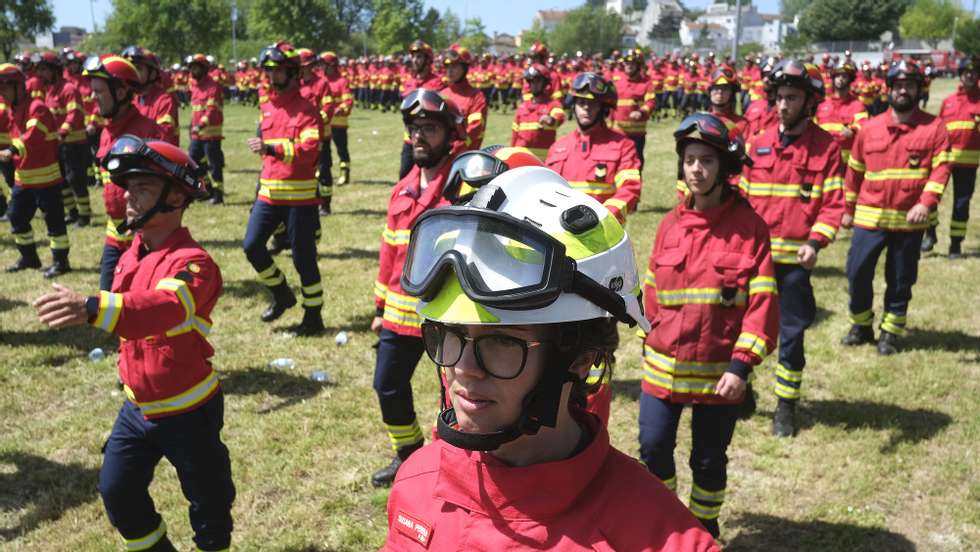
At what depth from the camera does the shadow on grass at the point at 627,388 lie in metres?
6.54

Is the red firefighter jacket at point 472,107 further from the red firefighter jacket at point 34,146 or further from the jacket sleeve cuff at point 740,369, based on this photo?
the jacket sleeve cuff at point 740,369

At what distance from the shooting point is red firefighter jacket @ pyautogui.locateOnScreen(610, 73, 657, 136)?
1445 centimetres

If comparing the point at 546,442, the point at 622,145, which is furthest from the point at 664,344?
the point at 622,145

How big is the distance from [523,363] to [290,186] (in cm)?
648

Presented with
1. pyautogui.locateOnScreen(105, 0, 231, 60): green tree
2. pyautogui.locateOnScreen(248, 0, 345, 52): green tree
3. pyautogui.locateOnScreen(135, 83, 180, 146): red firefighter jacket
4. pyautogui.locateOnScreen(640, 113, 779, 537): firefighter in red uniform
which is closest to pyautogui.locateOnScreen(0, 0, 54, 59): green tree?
pyautogui.locateOnScreen(105, 0, 231, 60): green tree

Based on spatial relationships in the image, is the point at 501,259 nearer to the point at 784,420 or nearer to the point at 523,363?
the point at 523,363

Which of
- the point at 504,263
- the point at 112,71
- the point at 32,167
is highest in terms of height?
the point at 112,71

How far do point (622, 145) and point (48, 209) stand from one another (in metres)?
7.10

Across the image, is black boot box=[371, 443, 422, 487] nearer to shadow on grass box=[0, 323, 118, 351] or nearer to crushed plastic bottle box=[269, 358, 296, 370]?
crushed plastic bottle box=[269, 358, 296, 370]

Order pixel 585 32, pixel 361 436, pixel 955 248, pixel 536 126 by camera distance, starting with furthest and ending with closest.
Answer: pixel 585 32, pixel 536 126, pixel 955 248, pixel 361 436

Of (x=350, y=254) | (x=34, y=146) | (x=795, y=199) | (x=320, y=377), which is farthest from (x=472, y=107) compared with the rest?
(x=795, y=199)

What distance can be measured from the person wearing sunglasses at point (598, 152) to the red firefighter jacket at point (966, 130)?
593 centimetres

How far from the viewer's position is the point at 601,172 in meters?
6.68

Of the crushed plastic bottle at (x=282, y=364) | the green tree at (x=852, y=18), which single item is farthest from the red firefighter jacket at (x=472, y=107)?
the green tree at (x=852, y=18)
